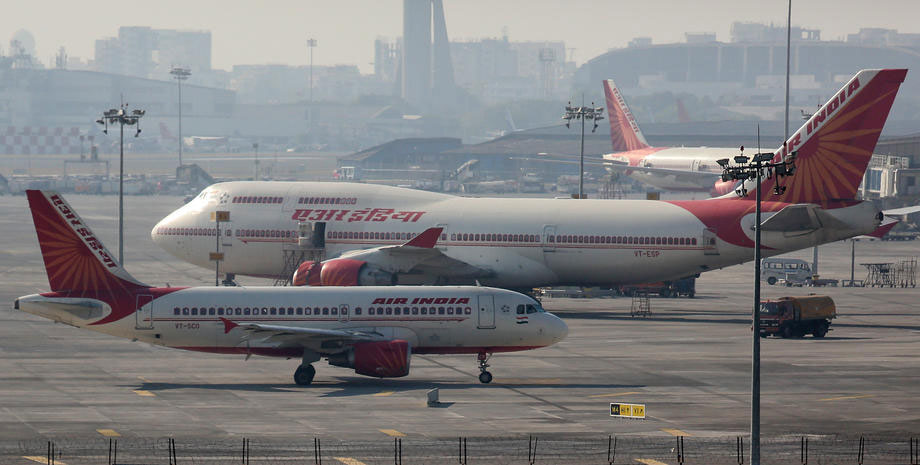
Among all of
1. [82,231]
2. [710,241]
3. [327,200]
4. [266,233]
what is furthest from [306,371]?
[710,241]

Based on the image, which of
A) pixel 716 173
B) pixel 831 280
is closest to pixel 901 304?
pixel 831 280

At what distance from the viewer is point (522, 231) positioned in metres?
73.8

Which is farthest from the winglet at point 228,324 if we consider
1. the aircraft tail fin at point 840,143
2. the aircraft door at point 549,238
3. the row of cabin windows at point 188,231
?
the aircraft tail fin at point 840,143

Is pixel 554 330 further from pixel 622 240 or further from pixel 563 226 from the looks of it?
pixel 563 226

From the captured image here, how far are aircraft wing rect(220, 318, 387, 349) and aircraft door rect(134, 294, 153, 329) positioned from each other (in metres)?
2.91

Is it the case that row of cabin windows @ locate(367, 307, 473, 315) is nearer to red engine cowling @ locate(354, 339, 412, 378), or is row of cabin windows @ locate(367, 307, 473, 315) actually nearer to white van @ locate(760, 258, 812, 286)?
red engine cowling @ locate(354, 339, 412, 378)

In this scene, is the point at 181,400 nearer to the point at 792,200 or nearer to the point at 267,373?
the point at 267,373

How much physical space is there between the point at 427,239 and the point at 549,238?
7381 mm

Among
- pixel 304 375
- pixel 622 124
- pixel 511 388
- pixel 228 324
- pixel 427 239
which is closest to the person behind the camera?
pixel 511 388

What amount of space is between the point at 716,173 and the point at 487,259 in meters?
85.4

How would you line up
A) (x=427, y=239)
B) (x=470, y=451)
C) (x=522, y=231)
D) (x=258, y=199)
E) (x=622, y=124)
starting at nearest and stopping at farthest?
(x=470, y=451)
(x=427, y=239)
(x=522, y=231)
(x=258, y=199)
(x=622, y=124)

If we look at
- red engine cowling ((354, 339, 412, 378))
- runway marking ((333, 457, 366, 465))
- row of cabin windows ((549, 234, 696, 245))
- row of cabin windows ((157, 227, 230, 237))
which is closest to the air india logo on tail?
red engine cowling ((354, 339, 412, 378))

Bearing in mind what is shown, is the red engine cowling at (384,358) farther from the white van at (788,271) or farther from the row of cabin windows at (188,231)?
the white van at (788,271)

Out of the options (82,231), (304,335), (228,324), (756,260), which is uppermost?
(756,260)
